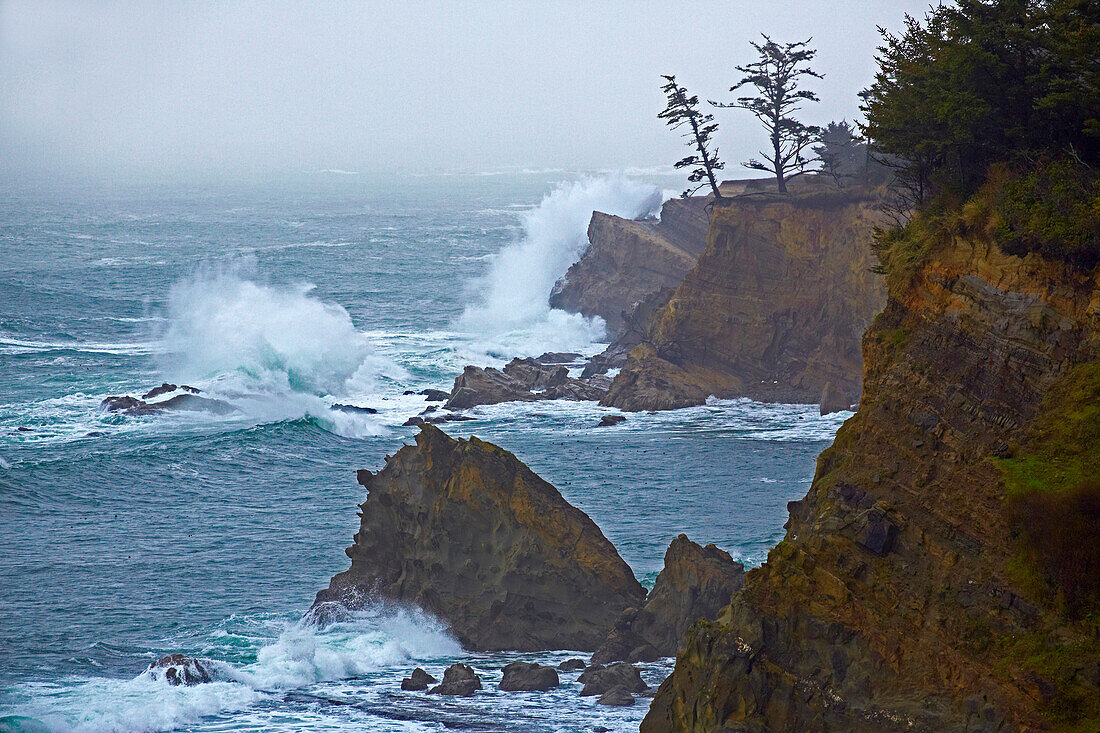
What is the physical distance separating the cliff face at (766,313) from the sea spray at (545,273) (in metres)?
15.4

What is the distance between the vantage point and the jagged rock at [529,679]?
2373 centimetres

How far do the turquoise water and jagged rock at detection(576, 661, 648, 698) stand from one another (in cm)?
46

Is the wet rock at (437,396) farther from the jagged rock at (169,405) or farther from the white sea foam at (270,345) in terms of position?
the jagged rock at (169,405)

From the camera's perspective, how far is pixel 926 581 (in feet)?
51.9

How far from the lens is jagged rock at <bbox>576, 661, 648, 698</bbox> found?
915 inches

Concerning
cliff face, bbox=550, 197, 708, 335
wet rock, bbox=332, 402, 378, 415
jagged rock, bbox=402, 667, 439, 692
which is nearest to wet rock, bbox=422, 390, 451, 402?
wet rock, bbox=332, 402, 378, 415

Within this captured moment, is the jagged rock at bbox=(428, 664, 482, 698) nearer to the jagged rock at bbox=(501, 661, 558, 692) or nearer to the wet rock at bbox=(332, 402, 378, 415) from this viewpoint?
the jagged rock at bbox=(501, 661, 558, 692)

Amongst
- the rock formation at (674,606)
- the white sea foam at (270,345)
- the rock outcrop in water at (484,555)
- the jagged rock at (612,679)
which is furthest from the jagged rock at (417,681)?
the white sea foam at (270,345)

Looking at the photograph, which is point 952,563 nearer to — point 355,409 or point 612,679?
point 612,679

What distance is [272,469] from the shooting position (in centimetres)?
4419

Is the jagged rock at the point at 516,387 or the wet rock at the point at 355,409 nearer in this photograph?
the wet rock at the point at 355,409

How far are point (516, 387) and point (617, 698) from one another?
3306 cm

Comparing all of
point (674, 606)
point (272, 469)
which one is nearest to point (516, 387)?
point (272, 469)

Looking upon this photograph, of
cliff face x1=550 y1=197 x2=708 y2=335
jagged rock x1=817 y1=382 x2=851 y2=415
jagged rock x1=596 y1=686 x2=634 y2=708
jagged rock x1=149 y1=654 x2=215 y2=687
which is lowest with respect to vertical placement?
jagged rock x1=149 y1=654 x2=215 y2=687
